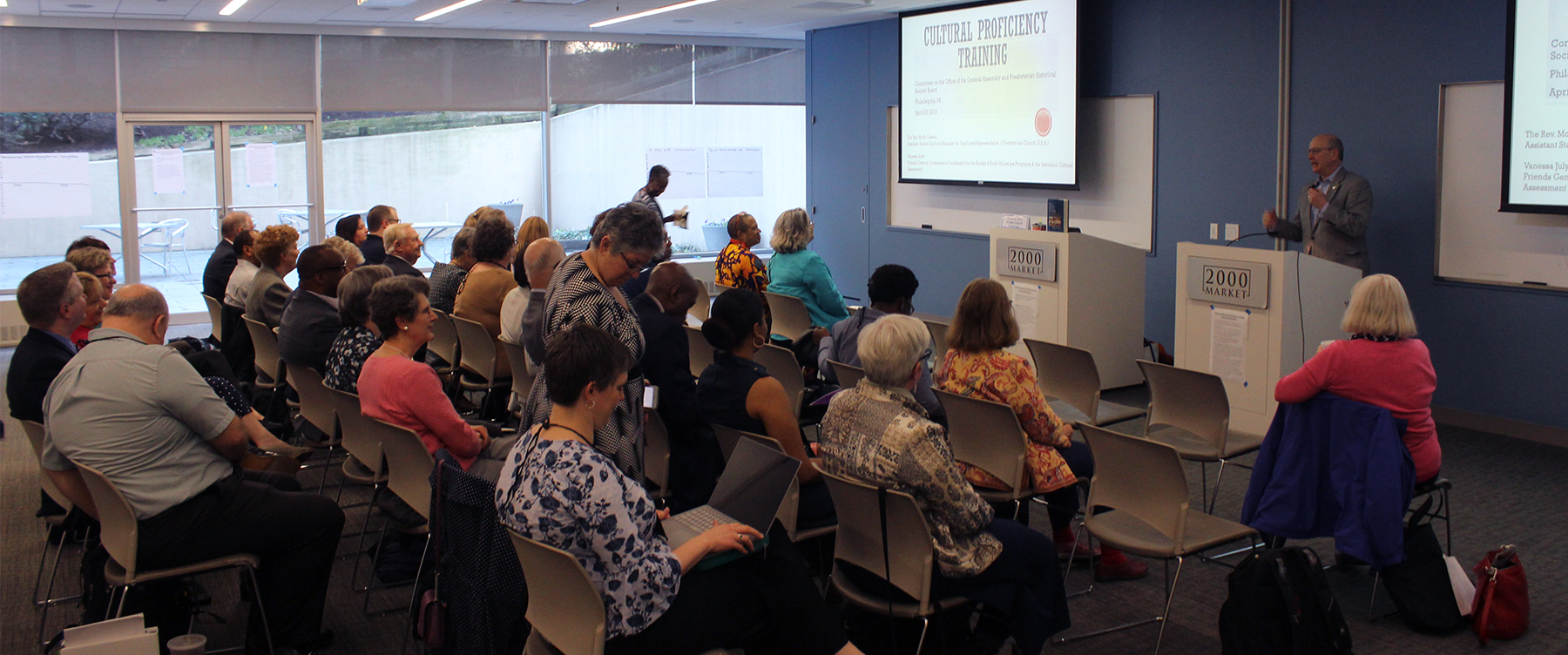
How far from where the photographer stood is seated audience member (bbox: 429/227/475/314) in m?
6.69

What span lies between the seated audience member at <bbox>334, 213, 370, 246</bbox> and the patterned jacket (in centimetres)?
597

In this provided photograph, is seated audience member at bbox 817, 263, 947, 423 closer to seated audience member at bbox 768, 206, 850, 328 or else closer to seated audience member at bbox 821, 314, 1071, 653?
seated audience member at bbox 768, 206, 850, 328

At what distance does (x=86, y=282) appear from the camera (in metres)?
4.87

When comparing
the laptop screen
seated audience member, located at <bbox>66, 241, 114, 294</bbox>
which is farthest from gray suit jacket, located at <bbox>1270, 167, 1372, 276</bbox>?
seated audience member, located at <bbox>66, 241, 114, 294</bbox>

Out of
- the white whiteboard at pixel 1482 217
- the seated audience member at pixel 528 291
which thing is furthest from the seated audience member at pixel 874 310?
the white whiteboard at pixel 1482 217

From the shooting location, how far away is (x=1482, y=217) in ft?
21.0

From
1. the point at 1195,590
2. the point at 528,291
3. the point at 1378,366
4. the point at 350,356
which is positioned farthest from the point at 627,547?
the point at 528,291

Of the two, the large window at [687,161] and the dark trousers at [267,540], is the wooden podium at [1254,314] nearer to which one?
the dark trousers at [267,540]

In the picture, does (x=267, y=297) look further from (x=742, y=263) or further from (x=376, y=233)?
(x=742, y=263)

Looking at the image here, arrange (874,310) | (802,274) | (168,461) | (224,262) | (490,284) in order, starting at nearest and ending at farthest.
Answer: (168,461)
(874,310)
(490,284)
(802,274)
(224,262)

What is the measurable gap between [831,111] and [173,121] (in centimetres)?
660

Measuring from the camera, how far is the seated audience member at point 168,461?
10.6 ft

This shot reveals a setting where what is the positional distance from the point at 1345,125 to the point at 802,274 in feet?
11.8

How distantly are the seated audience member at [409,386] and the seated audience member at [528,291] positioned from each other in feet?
1.79
